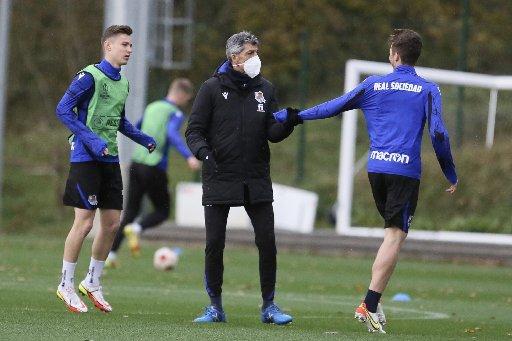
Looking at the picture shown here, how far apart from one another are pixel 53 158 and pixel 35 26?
6494mm

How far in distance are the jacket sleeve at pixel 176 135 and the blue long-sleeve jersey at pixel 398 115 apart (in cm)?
654

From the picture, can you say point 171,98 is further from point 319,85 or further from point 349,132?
point 319,85

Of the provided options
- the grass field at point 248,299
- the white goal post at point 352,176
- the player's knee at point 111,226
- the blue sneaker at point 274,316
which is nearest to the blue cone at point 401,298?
the grass field at point 248,299

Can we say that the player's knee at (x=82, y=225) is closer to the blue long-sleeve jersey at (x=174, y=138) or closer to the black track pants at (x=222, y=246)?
the black track pants at (x=222, y=246)

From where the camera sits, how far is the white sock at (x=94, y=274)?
10.6 m

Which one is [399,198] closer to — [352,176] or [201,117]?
[201,117]

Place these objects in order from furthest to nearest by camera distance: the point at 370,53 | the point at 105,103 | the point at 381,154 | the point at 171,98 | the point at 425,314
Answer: the point at 370,53 < the point at 171,98 < the point at 425,314 < the point at 105,103 < the point at 381,154

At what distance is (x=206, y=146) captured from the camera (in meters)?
9.73

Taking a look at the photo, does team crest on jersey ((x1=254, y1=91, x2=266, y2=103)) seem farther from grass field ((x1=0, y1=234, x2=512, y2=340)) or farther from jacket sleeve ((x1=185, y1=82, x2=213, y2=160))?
grass field ((x1=0, y1=234, x2=512, y2=340))

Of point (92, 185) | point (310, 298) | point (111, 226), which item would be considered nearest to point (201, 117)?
point (92, 185)

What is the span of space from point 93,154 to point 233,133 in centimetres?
119

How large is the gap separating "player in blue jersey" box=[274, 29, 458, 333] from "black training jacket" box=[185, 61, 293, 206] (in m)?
0.43

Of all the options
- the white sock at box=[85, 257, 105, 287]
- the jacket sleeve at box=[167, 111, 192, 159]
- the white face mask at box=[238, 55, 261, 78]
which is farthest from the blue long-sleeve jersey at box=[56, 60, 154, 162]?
the jacket sleeve at box=[167, 111, 192, 159]

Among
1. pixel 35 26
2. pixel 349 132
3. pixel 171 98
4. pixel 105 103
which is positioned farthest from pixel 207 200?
pixel 35 26
